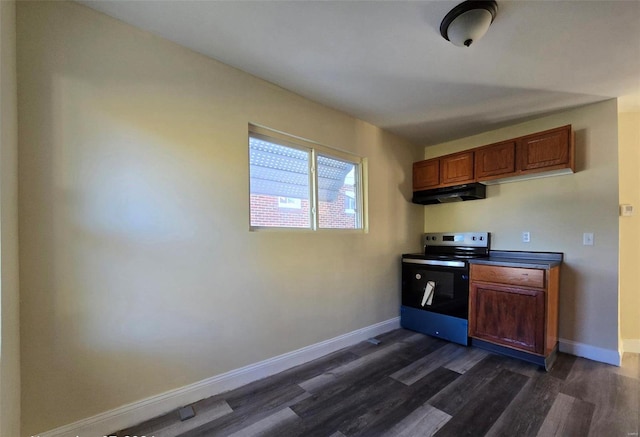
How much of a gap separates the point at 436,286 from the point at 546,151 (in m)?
1.75

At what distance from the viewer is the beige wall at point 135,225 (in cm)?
136

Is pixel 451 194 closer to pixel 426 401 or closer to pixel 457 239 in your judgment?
pixel 457 239

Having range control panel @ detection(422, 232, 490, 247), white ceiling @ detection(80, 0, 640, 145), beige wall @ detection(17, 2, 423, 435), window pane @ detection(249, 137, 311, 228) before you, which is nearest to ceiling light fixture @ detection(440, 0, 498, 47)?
white ceiling @ detection(80, 0, 640, 145)

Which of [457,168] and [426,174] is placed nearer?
[457,168]

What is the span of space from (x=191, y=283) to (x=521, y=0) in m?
2.59

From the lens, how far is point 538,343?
7.38 feet

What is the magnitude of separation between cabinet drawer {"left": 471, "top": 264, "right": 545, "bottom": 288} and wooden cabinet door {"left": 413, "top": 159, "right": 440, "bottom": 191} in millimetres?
1207

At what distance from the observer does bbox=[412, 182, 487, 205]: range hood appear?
3.04m

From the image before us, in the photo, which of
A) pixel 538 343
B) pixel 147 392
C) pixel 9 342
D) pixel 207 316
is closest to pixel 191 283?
pixel 207 316

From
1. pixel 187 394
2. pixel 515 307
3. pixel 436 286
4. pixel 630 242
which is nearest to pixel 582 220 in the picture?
pixel 630 242

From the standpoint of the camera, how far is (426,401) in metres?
1.81

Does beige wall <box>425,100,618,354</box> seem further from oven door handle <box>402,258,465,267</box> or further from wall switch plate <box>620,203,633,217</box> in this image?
oven door handle <box>402,258,465,267</box>

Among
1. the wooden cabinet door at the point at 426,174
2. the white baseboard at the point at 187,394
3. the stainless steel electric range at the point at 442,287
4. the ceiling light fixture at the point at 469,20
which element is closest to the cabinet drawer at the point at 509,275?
the stainless steel electric range at the point at 442,287

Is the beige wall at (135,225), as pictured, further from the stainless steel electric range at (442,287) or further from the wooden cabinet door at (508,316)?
the wooden cabinet door at (508,316)
